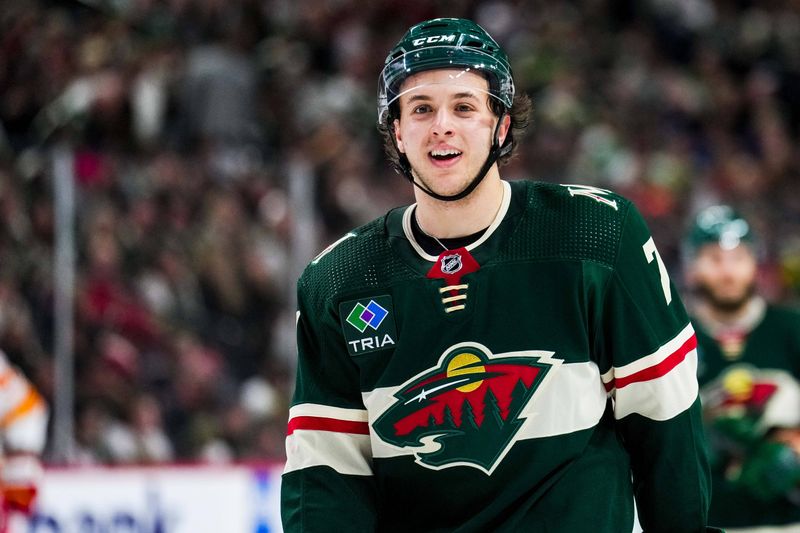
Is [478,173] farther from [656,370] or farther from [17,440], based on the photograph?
[17,440]

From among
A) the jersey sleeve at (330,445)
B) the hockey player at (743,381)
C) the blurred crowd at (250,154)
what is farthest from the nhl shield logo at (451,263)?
the blurred crowd at (250,154)

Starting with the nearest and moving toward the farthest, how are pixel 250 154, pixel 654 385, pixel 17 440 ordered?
pixel 654 385, pixel 17 440, pixel 250 154

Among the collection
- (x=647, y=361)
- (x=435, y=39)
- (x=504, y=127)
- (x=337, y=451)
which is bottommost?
(x=337, y=451)

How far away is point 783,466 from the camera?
4.12 m

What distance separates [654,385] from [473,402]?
0.31m

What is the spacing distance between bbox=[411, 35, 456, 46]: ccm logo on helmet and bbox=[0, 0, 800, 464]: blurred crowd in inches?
160

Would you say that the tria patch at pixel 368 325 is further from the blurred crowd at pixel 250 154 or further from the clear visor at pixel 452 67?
the blurred crowd at pixel 250 154

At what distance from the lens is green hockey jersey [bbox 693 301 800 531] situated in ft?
14.0

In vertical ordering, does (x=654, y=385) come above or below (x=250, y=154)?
below

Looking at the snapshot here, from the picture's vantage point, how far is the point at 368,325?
2375 mm

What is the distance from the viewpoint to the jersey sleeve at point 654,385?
227 centimetres

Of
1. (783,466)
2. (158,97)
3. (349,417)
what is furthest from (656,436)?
(158,97)

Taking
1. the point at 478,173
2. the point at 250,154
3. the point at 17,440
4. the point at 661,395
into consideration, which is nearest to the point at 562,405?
the point at 661,395

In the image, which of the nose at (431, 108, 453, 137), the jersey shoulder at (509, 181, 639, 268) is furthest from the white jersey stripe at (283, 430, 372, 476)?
the nose at (431, 108, 453, 137)
